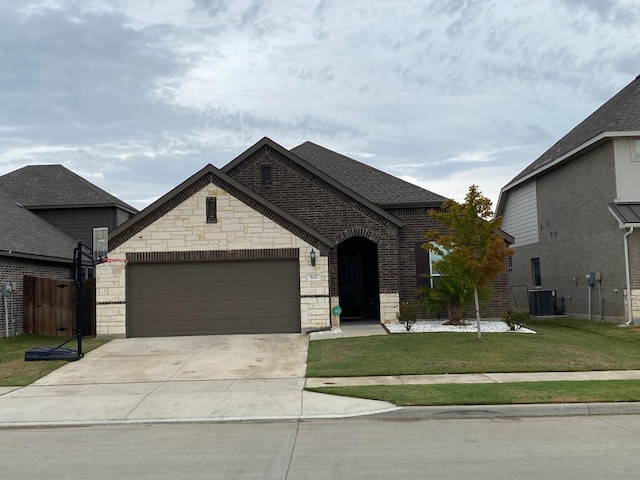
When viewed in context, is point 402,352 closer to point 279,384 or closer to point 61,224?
point 279,384

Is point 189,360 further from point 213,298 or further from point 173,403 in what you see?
point 173,403

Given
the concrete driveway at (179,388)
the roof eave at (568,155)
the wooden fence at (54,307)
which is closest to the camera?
the concrete driveway at (179,388)

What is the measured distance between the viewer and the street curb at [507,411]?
855 centimetres

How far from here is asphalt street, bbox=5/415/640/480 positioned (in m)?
5.99

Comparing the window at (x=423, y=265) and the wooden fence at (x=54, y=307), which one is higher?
the window at (x=423, y=265)

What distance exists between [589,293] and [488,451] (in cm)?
1683

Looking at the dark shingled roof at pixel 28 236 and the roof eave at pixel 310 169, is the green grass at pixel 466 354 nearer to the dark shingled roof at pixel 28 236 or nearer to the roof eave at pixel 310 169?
the roof eave at pixel 310 169

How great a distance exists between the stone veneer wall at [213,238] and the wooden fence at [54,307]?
1209 mm

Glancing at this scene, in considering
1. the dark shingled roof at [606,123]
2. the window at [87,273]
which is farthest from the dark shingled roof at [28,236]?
the dark shingled roof at [606,123]

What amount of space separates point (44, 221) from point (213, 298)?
13.0 m

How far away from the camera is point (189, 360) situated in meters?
13.8

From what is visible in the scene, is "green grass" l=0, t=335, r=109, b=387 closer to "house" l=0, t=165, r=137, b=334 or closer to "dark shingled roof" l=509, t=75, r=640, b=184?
"house" l=0, t=165, r=137, b=334

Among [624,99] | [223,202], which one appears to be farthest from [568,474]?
[624,99]

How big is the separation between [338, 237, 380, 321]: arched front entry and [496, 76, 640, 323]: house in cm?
746
